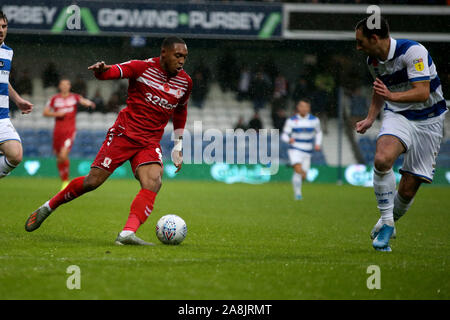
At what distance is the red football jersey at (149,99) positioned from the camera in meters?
6.36

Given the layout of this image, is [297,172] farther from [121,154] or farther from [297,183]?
[121,154]

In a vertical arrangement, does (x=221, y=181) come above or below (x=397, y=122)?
below

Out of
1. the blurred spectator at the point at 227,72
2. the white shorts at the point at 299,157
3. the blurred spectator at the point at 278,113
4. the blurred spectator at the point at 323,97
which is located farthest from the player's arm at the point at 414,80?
the blurred spectator at the point at 227,72

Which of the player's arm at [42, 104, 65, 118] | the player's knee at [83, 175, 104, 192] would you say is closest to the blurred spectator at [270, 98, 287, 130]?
the player's arm at [42, 104, 65, 118]

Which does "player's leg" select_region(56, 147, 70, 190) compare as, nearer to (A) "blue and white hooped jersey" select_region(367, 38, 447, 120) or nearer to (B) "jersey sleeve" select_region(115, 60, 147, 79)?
(B) "jersey sleeve" select_region(115, 60, 147, 79)

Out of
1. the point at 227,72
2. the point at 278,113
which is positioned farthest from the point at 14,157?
the point at 227,72

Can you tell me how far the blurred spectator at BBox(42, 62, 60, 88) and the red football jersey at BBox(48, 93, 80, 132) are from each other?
849 centimetres

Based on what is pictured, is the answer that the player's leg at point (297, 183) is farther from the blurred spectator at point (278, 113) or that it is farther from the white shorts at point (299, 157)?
the blurred spectator at point (278, 113)

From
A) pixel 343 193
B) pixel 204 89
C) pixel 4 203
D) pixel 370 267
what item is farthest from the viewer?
pixel 204 89

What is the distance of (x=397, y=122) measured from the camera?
19.8 ft

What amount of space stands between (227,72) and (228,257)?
1965 centimetres
